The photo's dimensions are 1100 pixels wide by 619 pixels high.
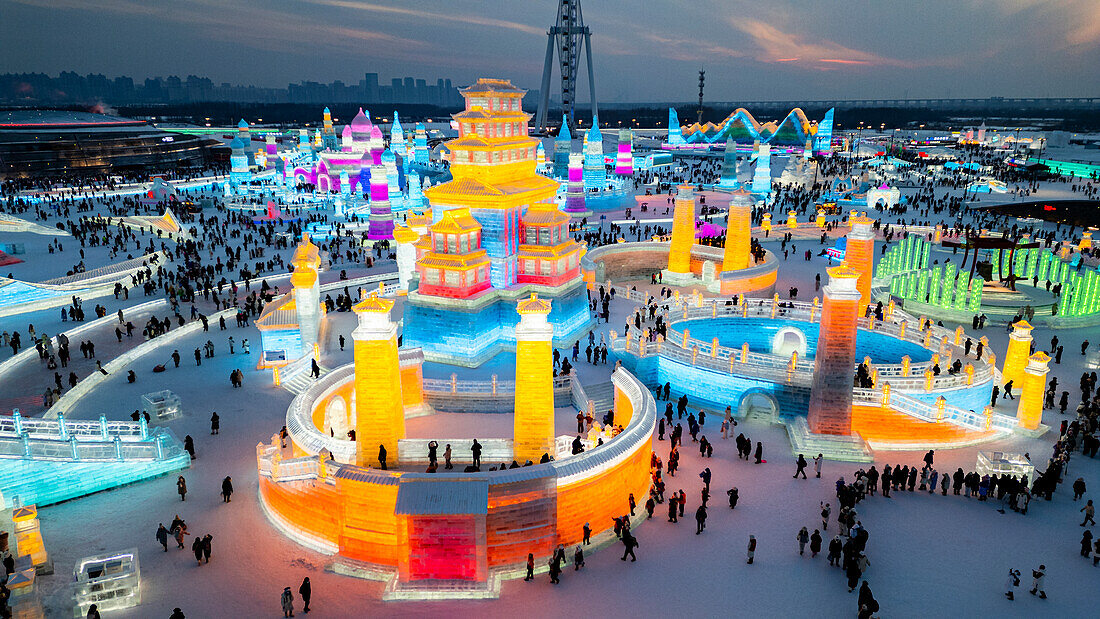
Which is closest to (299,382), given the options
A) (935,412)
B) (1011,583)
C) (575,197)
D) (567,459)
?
(567,459)

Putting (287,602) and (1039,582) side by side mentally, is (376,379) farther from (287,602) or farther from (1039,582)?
(1039,582)

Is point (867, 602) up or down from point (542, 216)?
down

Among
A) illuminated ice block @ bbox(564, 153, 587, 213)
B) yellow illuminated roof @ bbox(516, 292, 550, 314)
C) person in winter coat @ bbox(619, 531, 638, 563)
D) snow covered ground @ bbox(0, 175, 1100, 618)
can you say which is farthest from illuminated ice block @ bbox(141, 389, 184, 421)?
illuminated ice block @ bbox(564, 153, 587, 213)

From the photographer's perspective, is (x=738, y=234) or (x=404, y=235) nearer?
(x=404, y=235)

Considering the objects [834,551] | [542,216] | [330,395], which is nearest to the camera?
[834,551]

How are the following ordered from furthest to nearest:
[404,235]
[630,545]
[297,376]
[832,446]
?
[404,235], [297,376], [832,446], [630,545]

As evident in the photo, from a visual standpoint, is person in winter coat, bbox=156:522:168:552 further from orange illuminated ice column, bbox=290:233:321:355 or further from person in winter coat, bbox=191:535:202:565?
orange illuminated ice column, bbox=290:233:321:355
